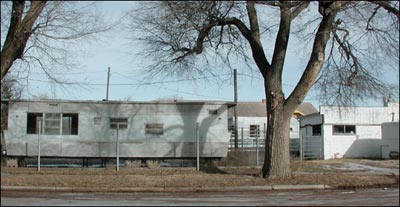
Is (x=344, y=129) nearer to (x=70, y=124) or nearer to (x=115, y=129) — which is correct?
(x=115, y=129)

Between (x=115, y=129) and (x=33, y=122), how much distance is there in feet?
13.4

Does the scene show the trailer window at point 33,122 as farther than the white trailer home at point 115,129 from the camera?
Yes

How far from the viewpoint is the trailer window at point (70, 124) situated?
24656 millimetres

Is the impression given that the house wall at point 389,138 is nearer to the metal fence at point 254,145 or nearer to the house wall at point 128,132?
the metal fence at point 254,145

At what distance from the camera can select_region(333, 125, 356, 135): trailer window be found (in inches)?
1396

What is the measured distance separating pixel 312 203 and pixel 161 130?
44.2 feet

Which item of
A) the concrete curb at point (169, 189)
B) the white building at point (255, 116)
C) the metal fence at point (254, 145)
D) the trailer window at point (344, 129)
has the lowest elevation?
the concrete curb at point (169, 189)

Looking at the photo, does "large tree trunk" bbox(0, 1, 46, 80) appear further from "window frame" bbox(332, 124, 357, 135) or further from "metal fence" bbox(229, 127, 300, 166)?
"window frame" bbox(332, 124, 357, 135)

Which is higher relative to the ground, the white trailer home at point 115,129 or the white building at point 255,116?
the white building at point 255,116

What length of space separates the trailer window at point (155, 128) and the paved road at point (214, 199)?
30.9ft

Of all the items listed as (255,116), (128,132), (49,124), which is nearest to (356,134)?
(128,132)

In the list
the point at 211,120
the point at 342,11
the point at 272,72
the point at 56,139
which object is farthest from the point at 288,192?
the point at 56,139

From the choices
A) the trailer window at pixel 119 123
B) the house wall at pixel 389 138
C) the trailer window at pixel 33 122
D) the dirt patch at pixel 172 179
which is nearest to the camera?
the dirt patch at pixel 172 179

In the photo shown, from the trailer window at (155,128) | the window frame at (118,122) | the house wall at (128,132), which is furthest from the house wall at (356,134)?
the window frame at (118,122)
